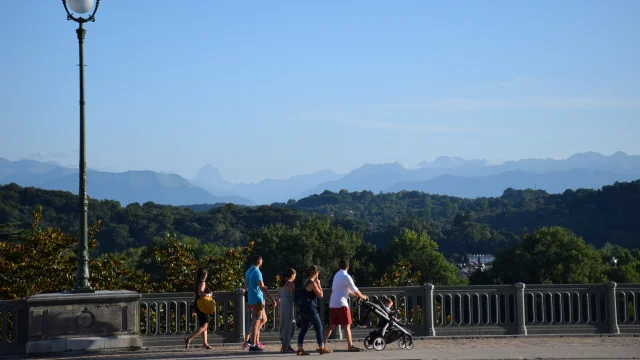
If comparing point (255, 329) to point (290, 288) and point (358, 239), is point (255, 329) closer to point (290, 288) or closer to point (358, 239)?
point (290, 288)

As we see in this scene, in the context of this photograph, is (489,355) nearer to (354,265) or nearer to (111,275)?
(111,275)

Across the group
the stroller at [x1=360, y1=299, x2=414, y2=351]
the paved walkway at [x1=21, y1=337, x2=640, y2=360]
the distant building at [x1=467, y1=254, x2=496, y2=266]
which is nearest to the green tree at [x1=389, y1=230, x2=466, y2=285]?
the distant building at [x1=467, y1=254, x2=496, y2=266]

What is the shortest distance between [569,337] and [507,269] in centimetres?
5551

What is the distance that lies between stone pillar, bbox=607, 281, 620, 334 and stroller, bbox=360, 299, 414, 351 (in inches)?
188

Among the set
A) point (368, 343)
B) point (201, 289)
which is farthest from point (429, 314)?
point (201, 289)

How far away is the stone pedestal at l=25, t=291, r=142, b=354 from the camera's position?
15383mm

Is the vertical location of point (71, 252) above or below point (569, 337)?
above

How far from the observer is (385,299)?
1689 cm

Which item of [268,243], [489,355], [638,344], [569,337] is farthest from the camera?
[268,243]

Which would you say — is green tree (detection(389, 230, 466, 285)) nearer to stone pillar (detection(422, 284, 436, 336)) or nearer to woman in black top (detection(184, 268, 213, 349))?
stone pillar (detection(422, 284, 436, 336))

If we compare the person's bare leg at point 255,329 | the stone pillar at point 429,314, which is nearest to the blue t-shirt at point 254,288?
the person's bare leg at point 255,329

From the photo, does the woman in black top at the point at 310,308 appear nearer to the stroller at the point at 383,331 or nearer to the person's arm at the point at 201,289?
the stroller at the point at 383,331

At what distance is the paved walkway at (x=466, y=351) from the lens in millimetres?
14906

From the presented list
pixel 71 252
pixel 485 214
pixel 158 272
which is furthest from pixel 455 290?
pixel 485 214
